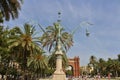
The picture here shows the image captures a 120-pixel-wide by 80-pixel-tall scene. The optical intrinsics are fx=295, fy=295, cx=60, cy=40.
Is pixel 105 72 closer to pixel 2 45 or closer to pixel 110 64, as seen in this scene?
pixel 110 64

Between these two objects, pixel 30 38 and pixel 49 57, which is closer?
pixel 30 38

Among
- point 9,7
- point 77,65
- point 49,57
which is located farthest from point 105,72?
point 9,7

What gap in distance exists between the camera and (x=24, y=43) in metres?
46.5

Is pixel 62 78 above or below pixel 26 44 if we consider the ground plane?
below

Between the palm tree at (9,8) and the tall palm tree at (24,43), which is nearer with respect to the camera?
the palm tree at (9,8)

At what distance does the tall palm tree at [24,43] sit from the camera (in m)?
46.8

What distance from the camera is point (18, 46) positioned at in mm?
47406

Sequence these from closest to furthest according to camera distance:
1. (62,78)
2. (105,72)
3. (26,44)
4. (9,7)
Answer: (9,7) < (62,78) < (26,44) < (105,72)

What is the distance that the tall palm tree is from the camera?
4675 cm

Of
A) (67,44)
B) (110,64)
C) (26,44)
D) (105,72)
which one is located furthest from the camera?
(105,72)

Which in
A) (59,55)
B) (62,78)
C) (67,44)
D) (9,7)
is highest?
(67,44)

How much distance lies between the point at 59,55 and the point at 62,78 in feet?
9.09

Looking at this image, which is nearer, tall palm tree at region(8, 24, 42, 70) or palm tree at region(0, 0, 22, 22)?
palm tree at region(0, 0, 22, 22)

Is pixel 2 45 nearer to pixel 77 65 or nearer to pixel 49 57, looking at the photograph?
pixel 49 57
